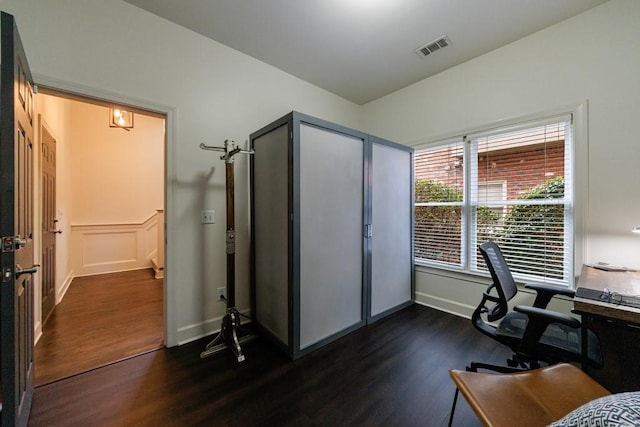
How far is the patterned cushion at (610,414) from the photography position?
1.64 ft

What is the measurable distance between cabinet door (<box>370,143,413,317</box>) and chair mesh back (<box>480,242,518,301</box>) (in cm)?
111

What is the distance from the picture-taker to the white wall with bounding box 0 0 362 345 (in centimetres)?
180

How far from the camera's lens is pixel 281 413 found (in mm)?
1519

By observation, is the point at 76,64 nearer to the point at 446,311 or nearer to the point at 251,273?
the point at 251,273

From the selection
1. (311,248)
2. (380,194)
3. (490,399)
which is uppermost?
(380,194)

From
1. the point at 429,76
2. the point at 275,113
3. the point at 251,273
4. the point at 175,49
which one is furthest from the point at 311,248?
the point at 429,76

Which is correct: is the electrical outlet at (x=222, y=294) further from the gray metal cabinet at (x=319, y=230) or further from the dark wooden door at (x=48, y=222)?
the dark wooden door at (x=48, y=222)

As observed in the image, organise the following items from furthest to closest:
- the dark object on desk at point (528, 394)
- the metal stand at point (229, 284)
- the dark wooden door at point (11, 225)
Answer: the metal stand at point (229, 284), the dark wooden door at point (11, 225), the dark object on desk at point (528, 394)

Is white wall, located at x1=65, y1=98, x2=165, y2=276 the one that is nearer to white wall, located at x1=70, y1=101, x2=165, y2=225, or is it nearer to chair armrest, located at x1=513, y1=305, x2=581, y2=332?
white wall, located at x1=70, y1=101, x2=165, y2=225

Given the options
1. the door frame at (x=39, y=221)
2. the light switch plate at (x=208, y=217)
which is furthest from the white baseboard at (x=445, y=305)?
the door frame at (x=39, y=221)

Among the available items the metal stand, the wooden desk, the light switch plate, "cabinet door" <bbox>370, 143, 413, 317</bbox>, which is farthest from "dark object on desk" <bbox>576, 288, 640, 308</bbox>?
the light switch plate

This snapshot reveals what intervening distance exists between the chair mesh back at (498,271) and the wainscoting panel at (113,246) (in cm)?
582

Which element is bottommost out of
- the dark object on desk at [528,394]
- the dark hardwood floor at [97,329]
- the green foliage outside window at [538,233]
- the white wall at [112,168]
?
the dark hardwood floor at [97,329]

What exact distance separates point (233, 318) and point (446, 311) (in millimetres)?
2386
